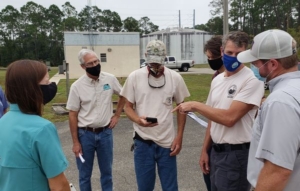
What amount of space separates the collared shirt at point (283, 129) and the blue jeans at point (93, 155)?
2.44 metres

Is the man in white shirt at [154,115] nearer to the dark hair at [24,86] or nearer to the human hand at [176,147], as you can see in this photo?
the human hand at [176,147]

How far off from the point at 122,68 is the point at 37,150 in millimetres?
29753

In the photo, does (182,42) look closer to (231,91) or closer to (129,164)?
(129,164)

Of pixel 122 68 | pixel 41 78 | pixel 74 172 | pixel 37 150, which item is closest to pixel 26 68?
pixel 41 78

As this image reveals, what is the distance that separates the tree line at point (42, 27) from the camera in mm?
72438

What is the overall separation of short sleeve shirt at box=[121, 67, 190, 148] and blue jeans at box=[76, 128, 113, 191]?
0.80 m

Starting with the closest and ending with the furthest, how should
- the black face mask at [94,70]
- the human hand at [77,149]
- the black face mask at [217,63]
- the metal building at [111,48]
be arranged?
the black face mask at [217,63], the human hand at [77,149], the black face mask at [94,70], the metal building at [111,48]

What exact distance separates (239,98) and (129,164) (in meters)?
3.21

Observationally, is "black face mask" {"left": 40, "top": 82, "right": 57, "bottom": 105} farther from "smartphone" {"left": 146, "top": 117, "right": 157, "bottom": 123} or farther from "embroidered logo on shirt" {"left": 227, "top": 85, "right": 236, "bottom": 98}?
"embroidered logo on shirt" {"left": 227, "top": 85, "right": 236, "bottom": 98}

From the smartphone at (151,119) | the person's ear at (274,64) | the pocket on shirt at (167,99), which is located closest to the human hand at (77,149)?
the smartphone at (151,119)

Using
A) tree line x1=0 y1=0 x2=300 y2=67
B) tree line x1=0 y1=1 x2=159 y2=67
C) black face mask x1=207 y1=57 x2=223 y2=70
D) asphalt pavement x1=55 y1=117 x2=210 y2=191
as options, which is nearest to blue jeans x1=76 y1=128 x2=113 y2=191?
asphalt pavement x1=55 y1=117 x2=210 y2=191

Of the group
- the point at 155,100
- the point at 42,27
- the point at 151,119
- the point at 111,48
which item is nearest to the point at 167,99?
A: the point at 155,100

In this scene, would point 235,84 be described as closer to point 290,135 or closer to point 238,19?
point 290,135

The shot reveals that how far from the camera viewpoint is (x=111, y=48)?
1221 inches
